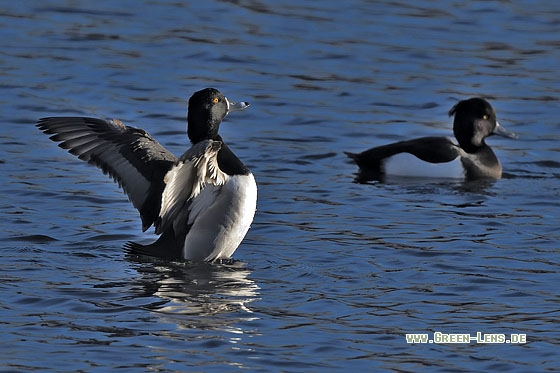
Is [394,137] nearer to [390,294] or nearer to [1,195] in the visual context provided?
[1,195]

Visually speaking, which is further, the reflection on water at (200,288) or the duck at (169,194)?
the duck at (169,194)

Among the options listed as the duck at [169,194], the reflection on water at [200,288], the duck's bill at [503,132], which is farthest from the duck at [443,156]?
the reflection on water at [200,288]

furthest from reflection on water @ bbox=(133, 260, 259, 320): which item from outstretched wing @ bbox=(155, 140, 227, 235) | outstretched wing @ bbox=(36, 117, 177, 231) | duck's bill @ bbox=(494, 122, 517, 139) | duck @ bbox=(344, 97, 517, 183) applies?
duck's bill @ bbox=(494, 122, 517, 139)

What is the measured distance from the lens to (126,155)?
8969 mm

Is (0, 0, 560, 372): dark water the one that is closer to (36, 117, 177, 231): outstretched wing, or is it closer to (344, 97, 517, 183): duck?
(344, 97, 517, 183): duck

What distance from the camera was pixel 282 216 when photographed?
10.5m

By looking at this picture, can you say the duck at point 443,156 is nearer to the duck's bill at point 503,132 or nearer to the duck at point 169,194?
the duck's bill at point 503,132

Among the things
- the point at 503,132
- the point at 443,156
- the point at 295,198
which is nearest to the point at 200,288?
the point at 295,198

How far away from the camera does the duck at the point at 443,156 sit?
1228 centimetres

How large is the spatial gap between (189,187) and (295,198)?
253 centimetres

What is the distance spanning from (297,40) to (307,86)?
1.76 metres

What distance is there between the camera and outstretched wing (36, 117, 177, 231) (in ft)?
29.2

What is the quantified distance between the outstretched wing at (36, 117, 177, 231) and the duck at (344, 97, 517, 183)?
11.4ft

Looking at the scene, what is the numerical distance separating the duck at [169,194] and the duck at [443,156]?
332 cm
